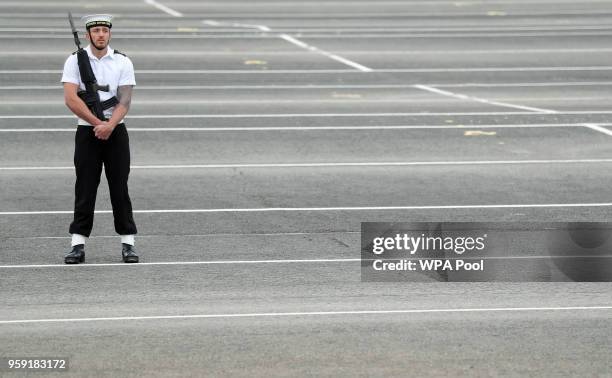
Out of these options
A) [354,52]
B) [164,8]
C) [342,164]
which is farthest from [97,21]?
[164,8]

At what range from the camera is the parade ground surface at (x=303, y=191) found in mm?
7984

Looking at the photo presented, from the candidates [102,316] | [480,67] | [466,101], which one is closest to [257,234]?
[102,316]

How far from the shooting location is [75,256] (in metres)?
10.5

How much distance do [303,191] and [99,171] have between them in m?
4.01

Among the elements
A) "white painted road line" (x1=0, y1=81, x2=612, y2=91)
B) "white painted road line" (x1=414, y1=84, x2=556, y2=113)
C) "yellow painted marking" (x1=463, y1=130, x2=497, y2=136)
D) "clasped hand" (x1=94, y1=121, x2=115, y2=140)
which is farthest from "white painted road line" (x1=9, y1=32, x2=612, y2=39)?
"clasped hand" (x1=94, y1=121, x2=115, y2=140)

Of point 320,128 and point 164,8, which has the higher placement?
point 164,8

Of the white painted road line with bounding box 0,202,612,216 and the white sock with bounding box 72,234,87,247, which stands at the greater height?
the white sock with bounding box 72,234,87,247

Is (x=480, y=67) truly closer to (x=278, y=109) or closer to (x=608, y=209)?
(x=278, y=109)

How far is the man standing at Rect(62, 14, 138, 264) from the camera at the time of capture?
33.2 feet

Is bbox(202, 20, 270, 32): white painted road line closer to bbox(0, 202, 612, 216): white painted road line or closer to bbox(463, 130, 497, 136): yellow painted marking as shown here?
bbox(463, 130, 497, 136): yellow painted marking

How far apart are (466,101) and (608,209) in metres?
8.09

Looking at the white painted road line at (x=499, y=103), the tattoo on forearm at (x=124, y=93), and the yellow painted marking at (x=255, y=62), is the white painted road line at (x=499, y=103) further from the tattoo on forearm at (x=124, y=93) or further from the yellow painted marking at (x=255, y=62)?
the tattoo on forearm at (x=124, y=93)

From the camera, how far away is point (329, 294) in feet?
30.7

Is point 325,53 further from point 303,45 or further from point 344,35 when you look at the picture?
point 344,35
